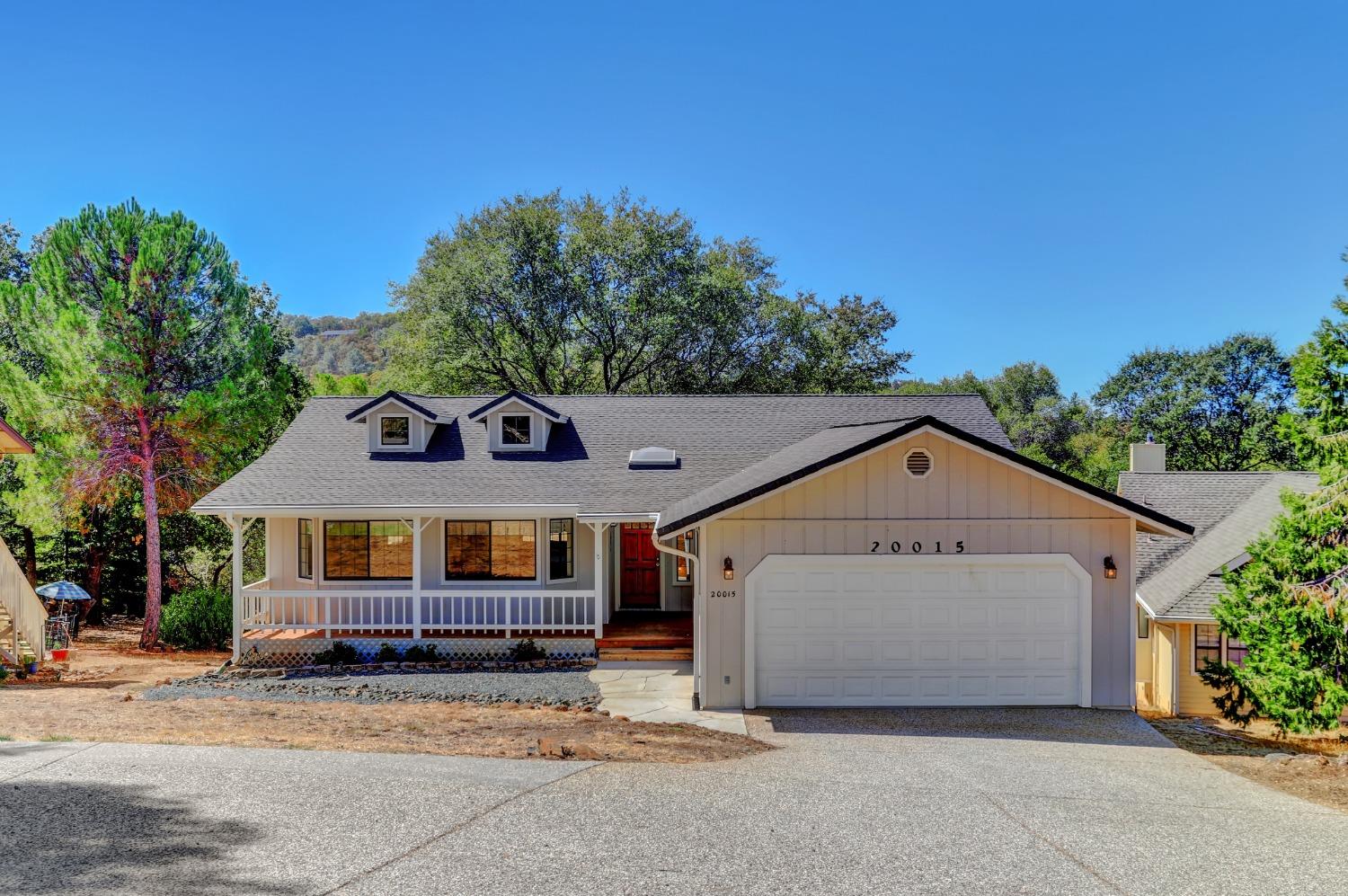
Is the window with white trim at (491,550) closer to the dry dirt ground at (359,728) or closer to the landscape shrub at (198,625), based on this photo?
the dry dirt ground at (359,728)

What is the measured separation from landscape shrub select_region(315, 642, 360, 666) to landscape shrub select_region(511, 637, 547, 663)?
104 inches

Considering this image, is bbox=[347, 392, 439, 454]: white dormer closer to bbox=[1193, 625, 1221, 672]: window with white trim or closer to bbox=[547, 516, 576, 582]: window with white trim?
bbox=[547, 516, 576, 582]: window with white trim

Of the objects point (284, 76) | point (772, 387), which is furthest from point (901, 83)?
point (284, 76)

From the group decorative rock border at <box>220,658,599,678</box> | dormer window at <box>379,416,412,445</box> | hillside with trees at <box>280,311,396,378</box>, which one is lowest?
decorative rock border at <box>220,658,599,678</box>

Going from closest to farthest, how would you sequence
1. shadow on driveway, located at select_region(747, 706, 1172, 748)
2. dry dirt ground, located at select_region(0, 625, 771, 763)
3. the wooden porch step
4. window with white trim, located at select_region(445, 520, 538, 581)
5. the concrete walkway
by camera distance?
dry dirt ground, located at select_region(0, 625, 771, 763) → shadow on driveway, located at select_region(747, 706, 1172, 748) → the concrete walkway → the wooden porch step → window with white trim, located at select_region(445, 520, 538, 581)

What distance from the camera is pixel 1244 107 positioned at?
22.5 metres

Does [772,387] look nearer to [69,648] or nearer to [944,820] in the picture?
[69,648]

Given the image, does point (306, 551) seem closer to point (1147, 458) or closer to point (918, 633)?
point (918, 633)

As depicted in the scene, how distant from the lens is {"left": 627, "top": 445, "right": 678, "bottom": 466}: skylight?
16281 mm

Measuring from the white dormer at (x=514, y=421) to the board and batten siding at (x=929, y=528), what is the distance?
7.22m

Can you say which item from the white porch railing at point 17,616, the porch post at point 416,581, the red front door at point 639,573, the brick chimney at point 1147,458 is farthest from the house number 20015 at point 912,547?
the brick chimney at point 1147,458

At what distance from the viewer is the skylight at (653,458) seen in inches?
641

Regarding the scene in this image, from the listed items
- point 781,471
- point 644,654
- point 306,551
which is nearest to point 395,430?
point 306,551

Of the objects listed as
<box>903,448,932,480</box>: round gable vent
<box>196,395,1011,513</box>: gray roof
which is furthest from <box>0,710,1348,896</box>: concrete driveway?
<box>196,395,1011,513</box>: gray roof
